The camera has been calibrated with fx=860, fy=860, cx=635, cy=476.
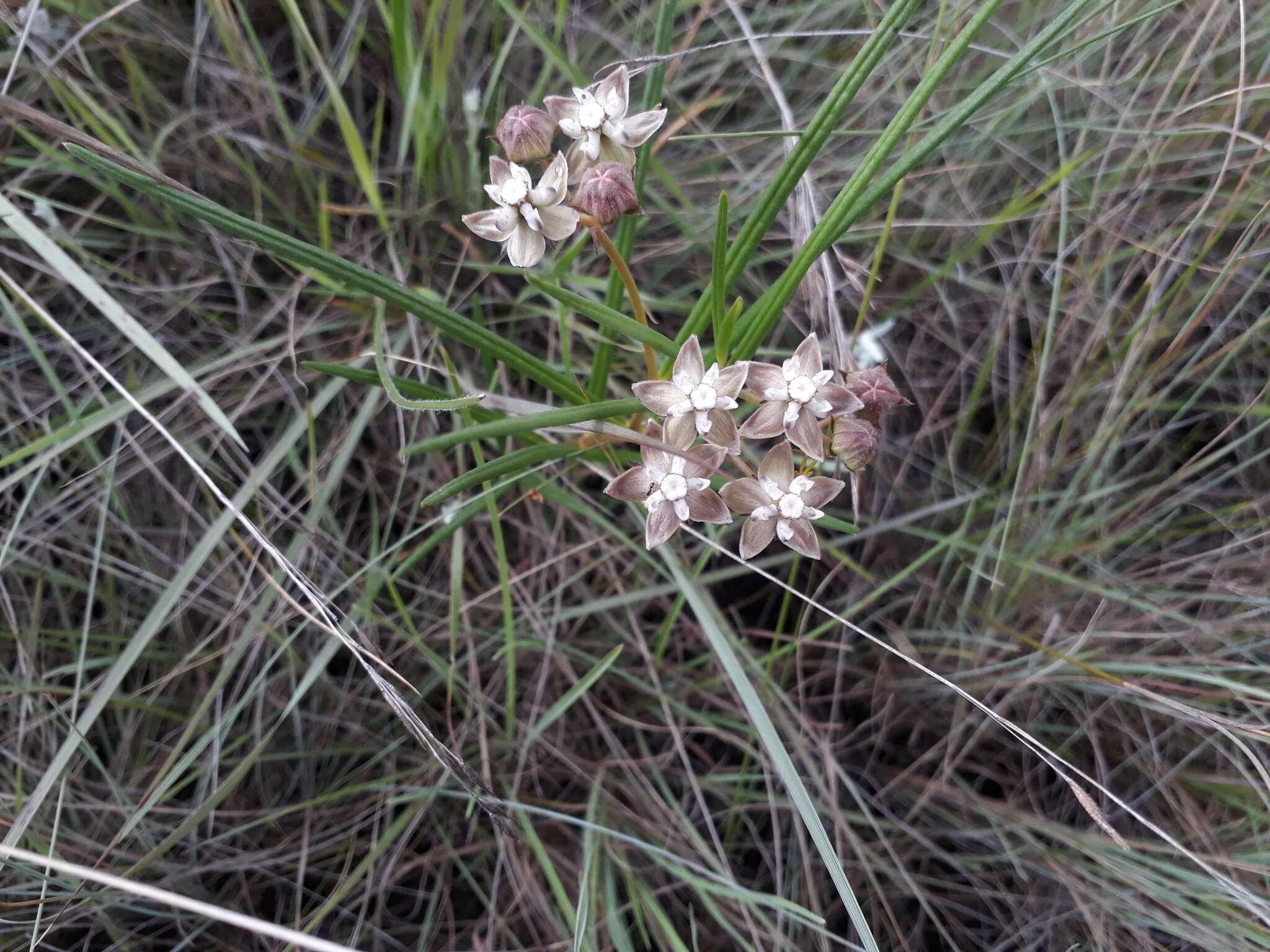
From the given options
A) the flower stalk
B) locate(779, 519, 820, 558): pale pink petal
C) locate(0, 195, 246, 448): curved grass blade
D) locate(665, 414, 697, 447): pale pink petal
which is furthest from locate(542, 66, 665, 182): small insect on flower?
locate(0, 195, 246, 448): curved grass blade

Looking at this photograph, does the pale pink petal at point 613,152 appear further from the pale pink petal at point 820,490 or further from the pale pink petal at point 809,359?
the pale pink petal at point 820,490

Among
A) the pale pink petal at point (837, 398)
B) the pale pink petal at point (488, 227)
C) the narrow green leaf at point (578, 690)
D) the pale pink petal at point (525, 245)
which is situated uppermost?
the pale pink petal at point (488, 227)

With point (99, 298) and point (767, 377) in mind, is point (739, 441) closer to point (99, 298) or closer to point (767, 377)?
point (767, 377)

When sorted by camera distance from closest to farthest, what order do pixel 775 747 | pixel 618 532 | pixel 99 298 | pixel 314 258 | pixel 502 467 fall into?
pixel 314 258 → pixel 502 467 → pixel 775 747 → pixel 99 298 → pixel 618 532

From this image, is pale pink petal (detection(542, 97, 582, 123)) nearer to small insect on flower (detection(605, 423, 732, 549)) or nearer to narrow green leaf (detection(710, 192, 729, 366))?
narrow green leaf (detection(710, 192, 729, 366))

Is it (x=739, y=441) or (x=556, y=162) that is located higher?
(x=556, y=162)

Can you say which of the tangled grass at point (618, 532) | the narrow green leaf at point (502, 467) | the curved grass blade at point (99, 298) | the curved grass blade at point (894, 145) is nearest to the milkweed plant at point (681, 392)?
the curved grass blade at point (894, 145)

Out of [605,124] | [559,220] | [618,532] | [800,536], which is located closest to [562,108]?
[605,124]
